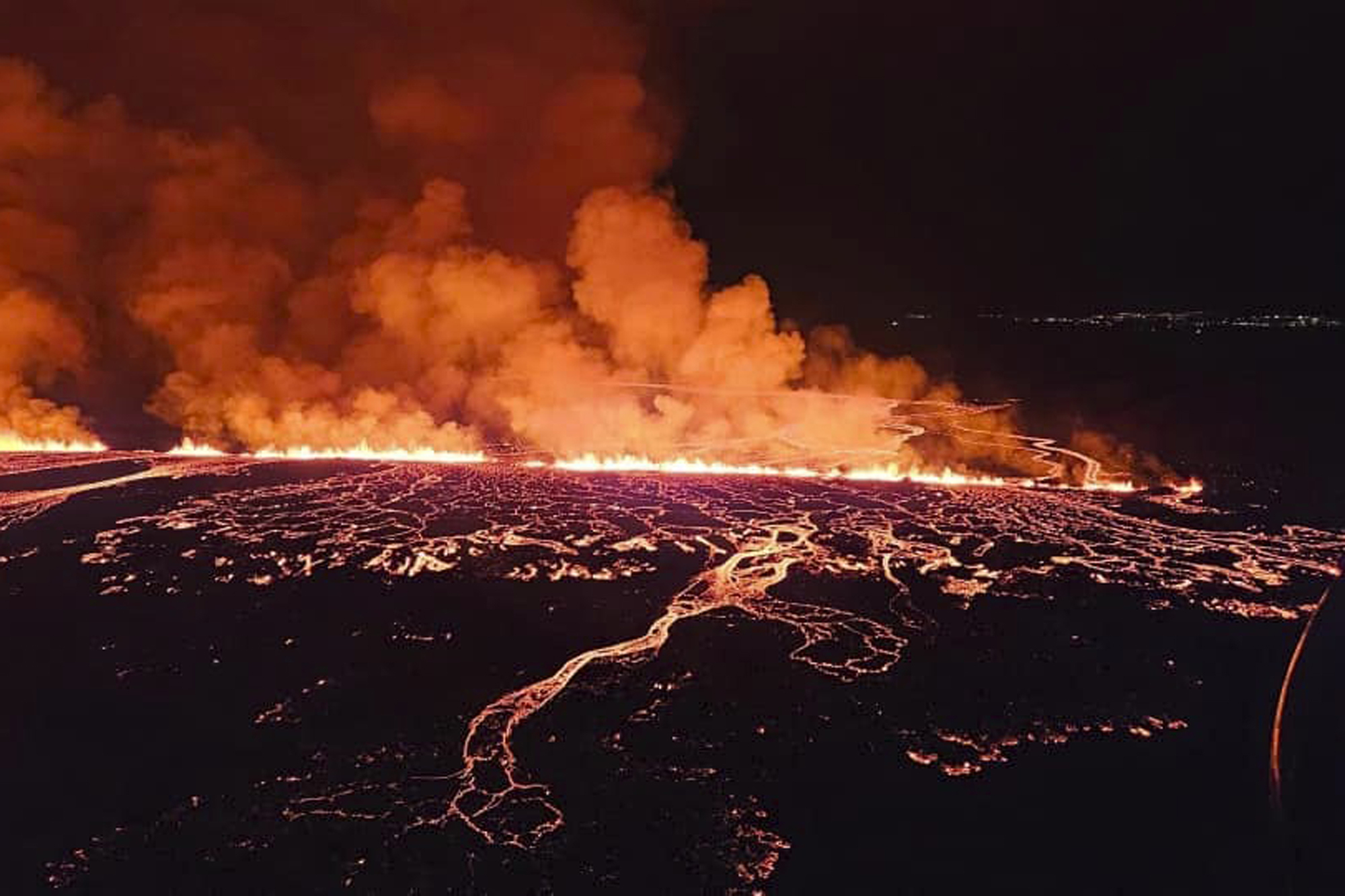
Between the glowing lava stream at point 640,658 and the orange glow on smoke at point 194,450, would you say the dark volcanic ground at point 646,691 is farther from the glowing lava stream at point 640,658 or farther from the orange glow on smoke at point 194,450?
A: the orange glow on smoke at point 194,450

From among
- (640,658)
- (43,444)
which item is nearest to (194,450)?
(43,444)

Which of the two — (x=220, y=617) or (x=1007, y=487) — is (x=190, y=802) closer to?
(x=220, y=617)

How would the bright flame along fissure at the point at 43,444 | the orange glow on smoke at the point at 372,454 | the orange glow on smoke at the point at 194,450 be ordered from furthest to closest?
the bright flame along fissure at the point at 43,444, the orange glow on smoke at the point at 194,450, the orange glow on smoke at the point at 372,454

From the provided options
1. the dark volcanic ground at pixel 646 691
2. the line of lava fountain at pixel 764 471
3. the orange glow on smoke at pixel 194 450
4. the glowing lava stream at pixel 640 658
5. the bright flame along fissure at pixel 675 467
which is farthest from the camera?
the orange glow on smoke at pixel 194 450

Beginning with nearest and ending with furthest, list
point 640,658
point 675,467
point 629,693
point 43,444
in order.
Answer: point 629,693
point 640,658
point 675,467
point 43,444

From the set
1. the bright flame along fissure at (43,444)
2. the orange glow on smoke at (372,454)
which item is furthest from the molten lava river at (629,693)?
the bright flame along fissure at (43,444)

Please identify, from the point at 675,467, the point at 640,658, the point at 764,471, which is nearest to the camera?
the point at 640,658

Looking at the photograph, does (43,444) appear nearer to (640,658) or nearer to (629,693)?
(640,658)
